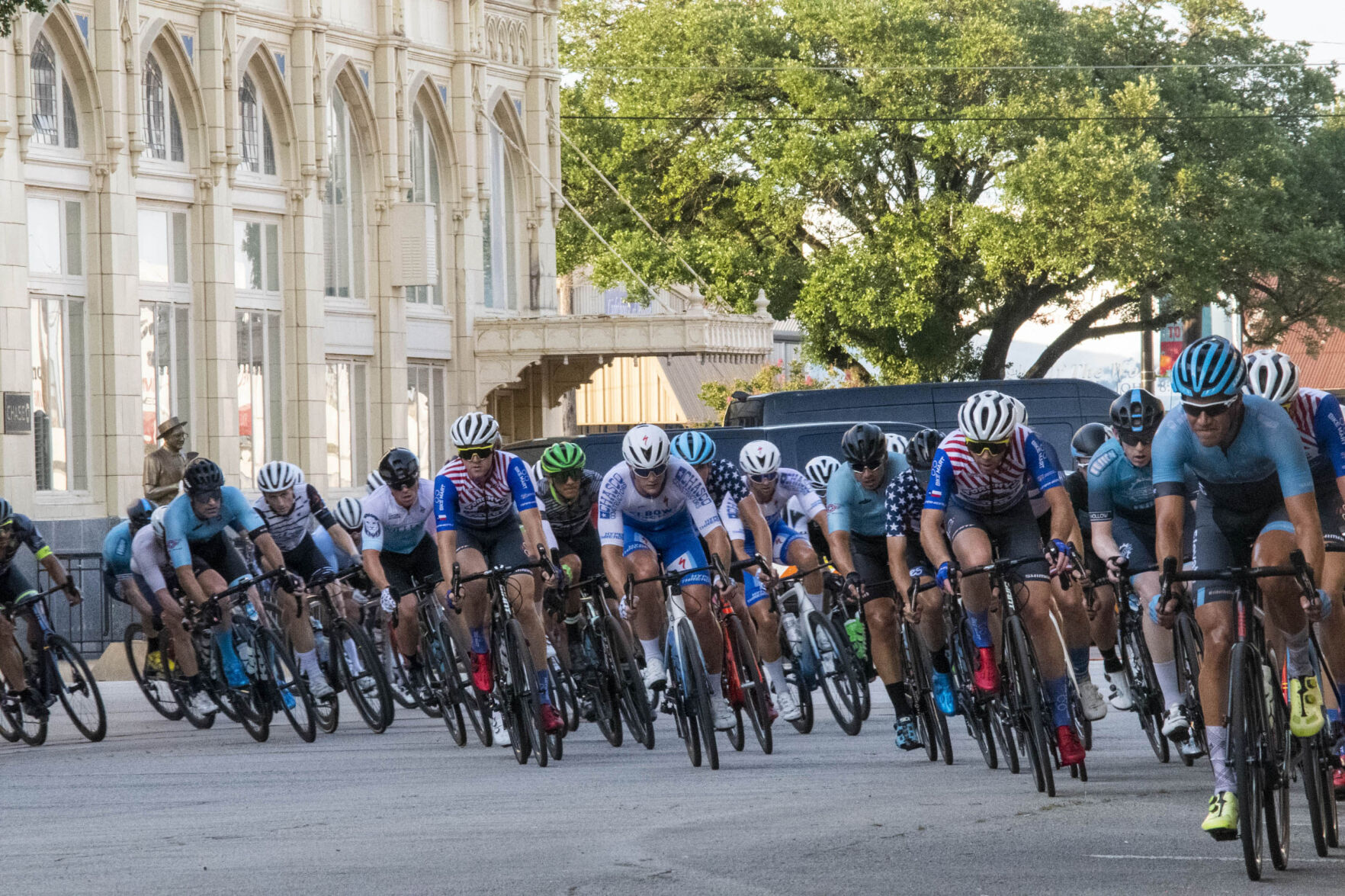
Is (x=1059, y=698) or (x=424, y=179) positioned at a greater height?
(x=424, y=179)

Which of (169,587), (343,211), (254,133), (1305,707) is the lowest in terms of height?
(1305,707)

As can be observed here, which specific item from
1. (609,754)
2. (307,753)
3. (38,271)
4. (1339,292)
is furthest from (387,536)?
(1339,292)

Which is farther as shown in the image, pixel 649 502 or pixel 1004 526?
pixel 649 502

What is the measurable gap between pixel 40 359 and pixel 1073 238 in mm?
20423

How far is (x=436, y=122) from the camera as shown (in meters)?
35.3

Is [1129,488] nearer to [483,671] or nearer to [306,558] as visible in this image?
[483,671]

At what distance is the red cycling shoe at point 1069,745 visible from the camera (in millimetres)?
10102

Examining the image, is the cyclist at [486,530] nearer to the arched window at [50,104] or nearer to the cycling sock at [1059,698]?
the cycling sock at [1059,698]

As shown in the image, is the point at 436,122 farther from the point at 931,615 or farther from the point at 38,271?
the point at 931,615

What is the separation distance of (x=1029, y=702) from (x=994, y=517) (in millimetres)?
1230

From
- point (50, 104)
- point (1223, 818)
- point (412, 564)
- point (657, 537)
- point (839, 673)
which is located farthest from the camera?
point (50, 104)

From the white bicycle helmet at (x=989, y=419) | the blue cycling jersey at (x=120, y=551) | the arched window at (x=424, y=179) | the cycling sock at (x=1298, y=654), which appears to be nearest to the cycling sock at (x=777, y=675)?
the white bicycle helmet at (x=989, y=419)

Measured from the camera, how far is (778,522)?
14.6 m

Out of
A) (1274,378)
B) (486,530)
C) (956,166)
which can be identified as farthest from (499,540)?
(956,166)
